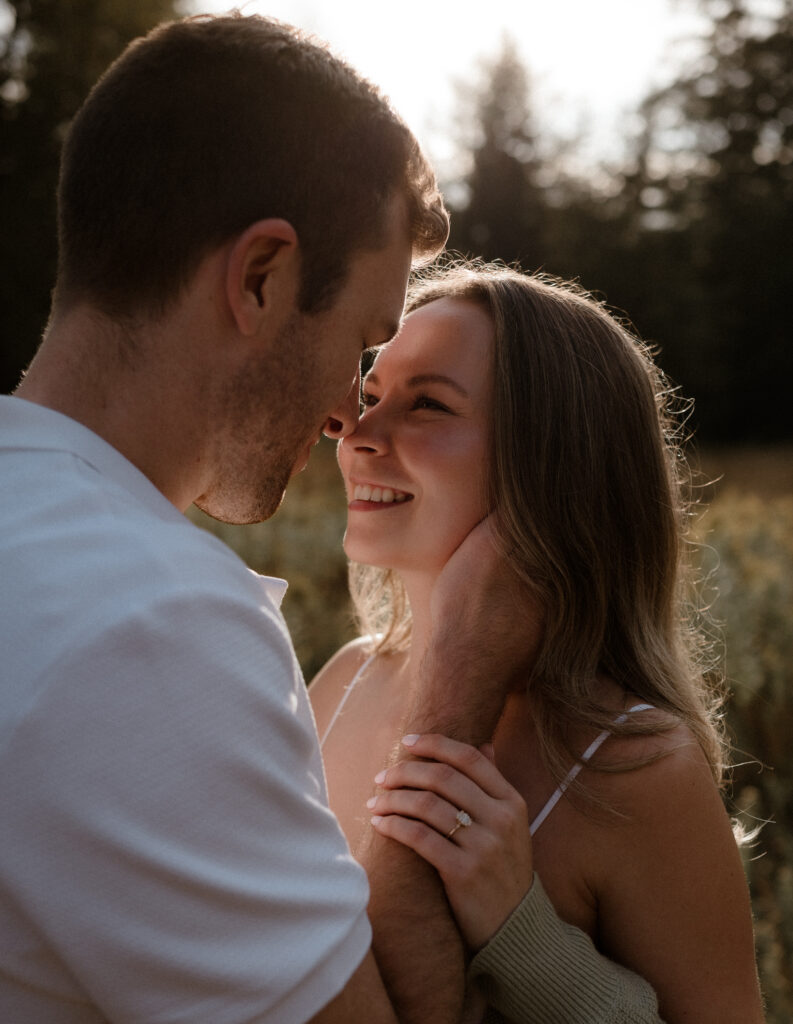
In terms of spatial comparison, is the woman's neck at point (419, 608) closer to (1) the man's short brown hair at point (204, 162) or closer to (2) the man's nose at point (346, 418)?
(2) the man's nose at point (346, 418)

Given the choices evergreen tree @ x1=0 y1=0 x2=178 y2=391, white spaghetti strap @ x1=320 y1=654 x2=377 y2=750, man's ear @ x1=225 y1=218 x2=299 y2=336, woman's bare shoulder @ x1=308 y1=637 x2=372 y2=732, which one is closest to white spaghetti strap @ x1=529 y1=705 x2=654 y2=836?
white spaghetti strap @ x1=320 y1=654 x2=377 y2=750

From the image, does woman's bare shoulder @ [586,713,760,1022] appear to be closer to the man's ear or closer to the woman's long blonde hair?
the woman's long blonde hair

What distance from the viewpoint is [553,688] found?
7.89 feet

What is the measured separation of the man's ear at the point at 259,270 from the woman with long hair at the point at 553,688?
3.07 ft

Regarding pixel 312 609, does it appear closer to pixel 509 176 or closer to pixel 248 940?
pixel 248 940

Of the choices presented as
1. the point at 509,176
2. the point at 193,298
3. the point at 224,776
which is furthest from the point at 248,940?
the point at 509,176

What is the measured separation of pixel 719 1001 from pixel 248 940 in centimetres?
128

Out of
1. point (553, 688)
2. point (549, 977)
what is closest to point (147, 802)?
Result: point (549, 977)

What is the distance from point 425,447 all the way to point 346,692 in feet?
3.11

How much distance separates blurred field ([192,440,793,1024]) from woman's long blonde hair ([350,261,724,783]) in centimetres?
91

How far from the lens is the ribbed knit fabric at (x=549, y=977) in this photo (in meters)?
1.88

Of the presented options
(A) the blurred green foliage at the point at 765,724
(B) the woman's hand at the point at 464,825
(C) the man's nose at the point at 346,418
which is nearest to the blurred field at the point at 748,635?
(A) the blurred green foliage at the point at 765,724

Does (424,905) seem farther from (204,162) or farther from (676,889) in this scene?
(204,162)

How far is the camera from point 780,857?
4.53 metres
